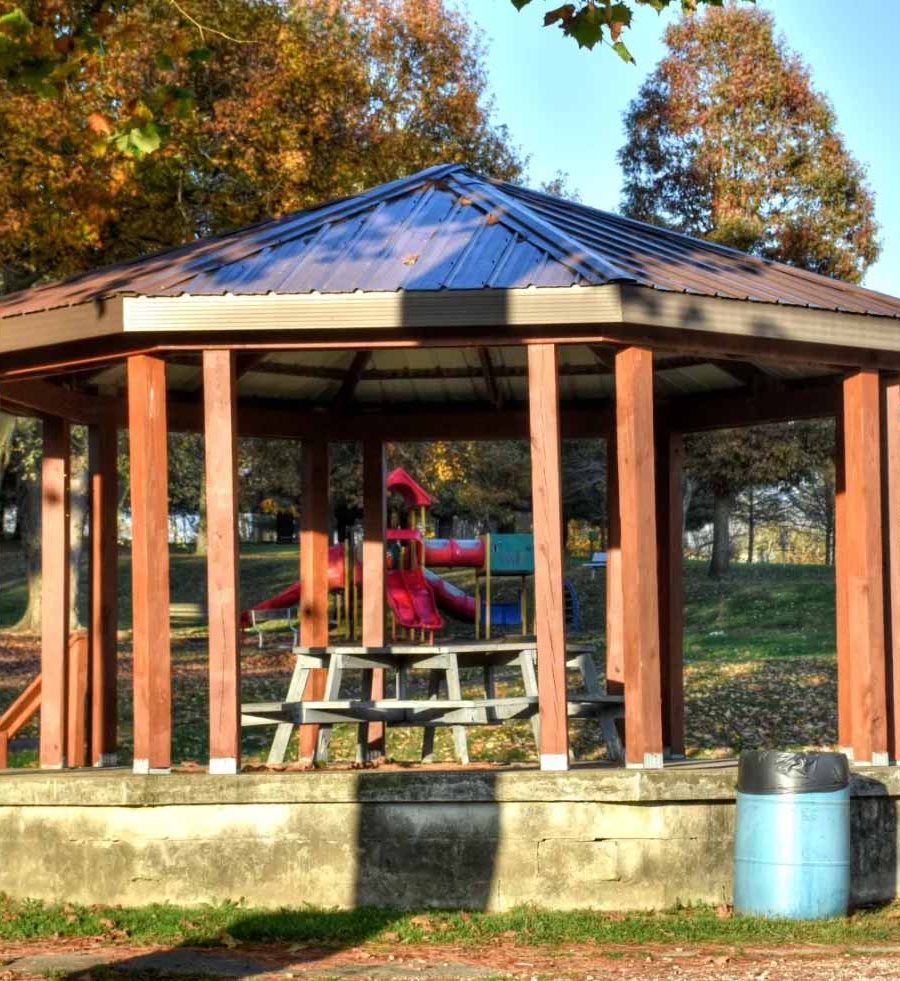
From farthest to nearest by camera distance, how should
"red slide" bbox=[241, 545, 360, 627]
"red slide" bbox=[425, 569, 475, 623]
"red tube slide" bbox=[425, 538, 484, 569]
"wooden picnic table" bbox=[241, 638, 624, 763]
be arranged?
"red slide" bbox=[425, 569, 475, 623] → "red tube slide" bbox=[425, 538, 484, 569] → "red slide" bbox=[241, 545, 360, 627] → "wooden picnic table" bbox=[241, 638, 624, 763]

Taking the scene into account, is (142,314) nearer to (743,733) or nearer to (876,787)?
(876,787)

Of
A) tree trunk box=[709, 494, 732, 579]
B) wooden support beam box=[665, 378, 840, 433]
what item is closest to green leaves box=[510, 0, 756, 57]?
wooden support beam box=[665, 378, 840, 433]

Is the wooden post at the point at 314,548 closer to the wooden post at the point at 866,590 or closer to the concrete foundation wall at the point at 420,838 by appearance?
the concrete foundation wall at the point at 420,838

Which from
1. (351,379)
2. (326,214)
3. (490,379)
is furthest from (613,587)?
(326,214)

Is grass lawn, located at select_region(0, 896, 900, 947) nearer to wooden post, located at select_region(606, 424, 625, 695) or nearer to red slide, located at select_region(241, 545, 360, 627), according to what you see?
wooden post, located at select_region(606, 424, 625, 695)

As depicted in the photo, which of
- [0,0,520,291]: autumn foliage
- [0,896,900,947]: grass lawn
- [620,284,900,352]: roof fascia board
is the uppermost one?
[0,0,520,291]: autumn foliage

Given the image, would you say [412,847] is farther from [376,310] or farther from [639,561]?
[376,310]

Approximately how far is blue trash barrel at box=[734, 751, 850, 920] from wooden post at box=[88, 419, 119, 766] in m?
5.00

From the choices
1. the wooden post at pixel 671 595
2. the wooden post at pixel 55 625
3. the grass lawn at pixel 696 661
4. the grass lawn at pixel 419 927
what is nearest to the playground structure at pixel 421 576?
the grass lawn at pixel 696 661

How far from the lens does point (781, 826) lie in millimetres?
8398

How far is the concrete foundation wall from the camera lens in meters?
8.70

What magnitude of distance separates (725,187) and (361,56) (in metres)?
10.9

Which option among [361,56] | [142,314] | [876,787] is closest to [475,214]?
[142,314]

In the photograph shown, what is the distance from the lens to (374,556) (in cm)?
1291
